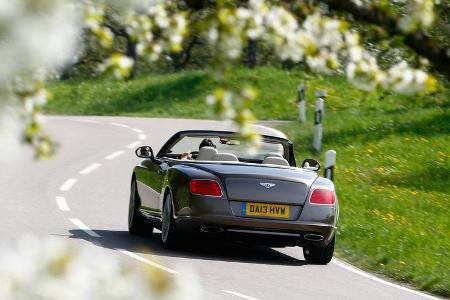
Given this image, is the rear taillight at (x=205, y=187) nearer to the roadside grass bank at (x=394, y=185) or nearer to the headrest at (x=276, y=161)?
the headrest at (x=276, y=161)

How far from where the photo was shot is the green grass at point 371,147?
41.9 feet

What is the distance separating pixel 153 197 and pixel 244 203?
1808 mm

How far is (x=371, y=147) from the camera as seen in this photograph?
24047 mm

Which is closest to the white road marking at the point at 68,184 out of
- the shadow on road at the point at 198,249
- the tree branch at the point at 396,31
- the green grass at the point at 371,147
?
the green grass at the point at 371,147

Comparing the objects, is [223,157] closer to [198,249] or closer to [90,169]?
[198,249]

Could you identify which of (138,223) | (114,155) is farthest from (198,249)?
(114,155)

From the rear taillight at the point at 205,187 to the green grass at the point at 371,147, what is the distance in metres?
1.86

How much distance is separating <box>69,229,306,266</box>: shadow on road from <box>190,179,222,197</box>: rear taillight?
634 millimetres

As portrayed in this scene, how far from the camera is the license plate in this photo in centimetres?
1166

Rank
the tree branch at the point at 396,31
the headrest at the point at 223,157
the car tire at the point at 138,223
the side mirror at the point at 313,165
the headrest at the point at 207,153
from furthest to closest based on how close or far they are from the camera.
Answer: the car tire at the point at 138,223 < the side mirror at the point at 313,165 < the headrest at the point at 207,153 < the headrest at the point at 223,157 < the tree branch at the point at 396,31

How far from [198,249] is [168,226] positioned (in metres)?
0.58

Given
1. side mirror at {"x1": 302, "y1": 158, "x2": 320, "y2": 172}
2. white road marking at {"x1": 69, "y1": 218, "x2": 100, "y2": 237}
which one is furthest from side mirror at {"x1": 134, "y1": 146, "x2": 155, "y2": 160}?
side mirror at {"x1": 302, "y1": 158, "x2": 320, "y2": 172}

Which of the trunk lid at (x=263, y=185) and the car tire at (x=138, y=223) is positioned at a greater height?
the trunk lid at (x=263, y=185)

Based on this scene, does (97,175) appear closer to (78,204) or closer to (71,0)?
(78,204)
